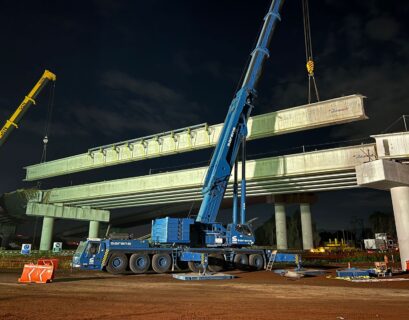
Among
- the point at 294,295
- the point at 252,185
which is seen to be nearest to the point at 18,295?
the point at 294,295

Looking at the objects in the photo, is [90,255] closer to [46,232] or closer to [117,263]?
[117,263]

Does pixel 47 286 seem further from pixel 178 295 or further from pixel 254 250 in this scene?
pixel 254 250

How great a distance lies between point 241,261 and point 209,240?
9.19 feet

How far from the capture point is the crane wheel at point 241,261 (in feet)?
74.8

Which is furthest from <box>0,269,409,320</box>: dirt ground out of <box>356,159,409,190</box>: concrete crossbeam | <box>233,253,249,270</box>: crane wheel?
<box>356,159,409,190</box>: concrete crossbeam

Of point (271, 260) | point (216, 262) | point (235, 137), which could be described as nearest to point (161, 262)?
point (216, 262)

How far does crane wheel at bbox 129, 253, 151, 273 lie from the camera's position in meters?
21.0

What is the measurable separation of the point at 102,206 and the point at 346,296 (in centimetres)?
4630

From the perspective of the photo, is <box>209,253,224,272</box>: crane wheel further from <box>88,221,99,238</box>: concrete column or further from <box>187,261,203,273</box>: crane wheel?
<box>88,221,99,238</box>: concrete column

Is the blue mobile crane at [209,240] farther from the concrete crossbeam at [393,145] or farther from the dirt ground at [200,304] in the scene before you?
the concrete crossbeam at [393,145]

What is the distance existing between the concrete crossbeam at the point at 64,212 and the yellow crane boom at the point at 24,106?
13098 millimetres

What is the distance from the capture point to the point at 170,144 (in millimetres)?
39500

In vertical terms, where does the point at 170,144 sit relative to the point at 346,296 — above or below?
above

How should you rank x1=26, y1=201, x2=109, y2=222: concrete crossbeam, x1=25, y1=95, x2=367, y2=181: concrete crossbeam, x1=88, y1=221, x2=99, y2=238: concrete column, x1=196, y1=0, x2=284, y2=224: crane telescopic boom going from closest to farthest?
x1=196, y1=0, x2=284, y2=224: crane telescopic boom, x1=25, y1=95, x2=367, y2=181: concrete crossbeam, x1=26, y1=201, x2=109, y2=222: concrete crossbeam, x1=88, y1=221, x2=99, y2=238: concrete column
